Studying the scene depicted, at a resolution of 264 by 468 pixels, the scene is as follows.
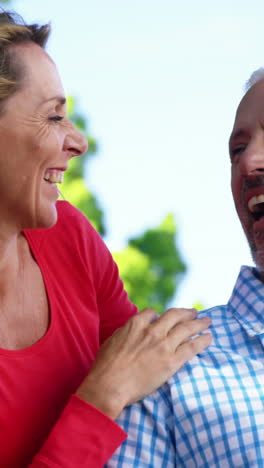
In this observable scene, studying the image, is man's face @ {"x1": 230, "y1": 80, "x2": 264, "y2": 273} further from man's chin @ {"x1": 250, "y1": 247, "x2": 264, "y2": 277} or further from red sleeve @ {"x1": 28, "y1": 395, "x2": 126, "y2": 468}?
red sleeve @ {"x1": 28, "y1": 395, "x2": 126, "y2": 468}

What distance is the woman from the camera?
5.28 feet

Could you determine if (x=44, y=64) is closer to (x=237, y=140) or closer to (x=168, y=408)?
(x=237, y=140)

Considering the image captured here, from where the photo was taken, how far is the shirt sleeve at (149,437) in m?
1.53

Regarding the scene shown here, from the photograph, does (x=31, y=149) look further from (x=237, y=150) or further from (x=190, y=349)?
(x=190, y=349)

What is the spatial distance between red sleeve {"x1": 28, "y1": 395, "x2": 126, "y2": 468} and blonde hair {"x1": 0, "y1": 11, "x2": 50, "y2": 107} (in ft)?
2.46

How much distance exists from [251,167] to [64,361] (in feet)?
2.17

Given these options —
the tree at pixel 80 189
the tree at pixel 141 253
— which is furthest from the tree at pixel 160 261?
the tree at pixel 80 189

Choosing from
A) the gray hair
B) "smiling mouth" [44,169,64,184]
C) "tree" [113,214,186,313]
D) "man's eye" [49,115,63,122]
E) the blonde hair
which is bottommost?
"tree" [113,214,186,313]

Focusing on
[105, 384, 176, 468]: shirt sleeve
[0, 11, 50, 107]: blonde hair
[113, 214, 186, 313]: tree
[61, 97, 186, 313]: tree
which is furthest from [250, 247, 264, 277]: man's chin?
[113, 214, 186, 313]: tree

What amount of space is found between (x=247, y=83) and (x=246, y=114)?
194mm

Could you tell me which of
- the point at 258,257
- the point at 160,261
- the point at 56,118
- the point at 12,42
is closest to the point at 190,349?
the point at 258,257

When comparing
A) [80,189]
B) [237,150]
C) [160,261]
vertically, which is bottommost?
[160,261]

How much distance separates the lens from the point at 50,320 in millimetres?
1928

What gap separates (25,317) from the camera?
1911 mm
